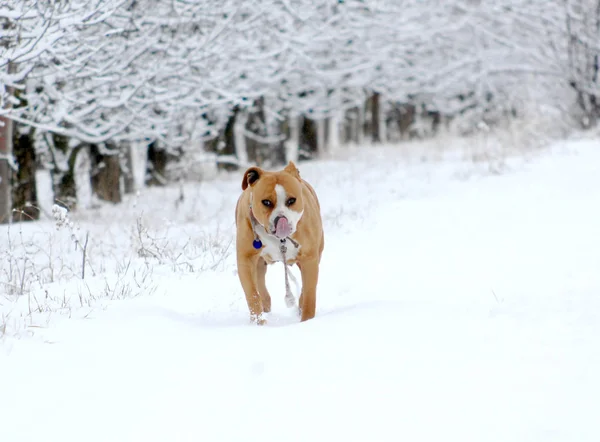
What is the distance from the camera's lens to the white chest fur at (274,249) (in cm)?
429

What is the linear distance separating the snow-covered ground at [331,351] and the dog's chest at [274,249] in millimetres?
475

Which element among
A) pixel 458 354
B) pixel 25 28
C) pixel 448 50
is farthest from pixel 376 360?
pixel 448 50

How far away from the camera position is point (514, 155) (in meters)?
14.1

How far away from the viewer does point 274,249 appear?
14.3ft

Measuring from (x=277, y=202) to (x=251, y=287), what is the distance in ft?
2.11

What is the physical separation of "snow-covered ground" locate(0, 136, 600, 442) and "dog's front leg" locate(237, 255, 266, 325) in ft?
0.65

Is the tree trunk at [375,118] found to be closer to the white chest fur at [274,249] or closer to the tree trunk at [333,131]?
the tree trunk at [333,131]

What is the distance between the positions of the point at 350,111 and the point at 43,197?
17206 millimetres

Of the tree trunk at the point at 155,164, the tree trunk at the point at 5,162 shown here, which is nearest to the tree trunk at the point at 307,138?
the tree trunk at the point at 155,164

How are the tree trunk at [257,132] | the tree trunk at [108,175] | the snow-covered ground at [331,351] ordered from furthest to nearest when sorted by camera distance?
the tree trunk at [257,132], the tree trunk at [108,175], the snow-covered ground at [331,351]

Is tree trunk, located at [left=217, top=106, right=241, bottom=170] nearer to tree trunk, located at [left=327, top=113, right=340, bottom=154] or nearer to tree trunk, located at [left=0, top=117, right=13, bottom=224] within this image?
tree trunk, located at [left=327, top=113, right=340, bottom=154]

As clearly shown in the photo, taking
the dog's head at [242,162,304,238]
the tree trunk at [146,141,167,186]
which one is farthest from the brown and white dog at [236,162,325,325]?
the tree trunk at [146,141,167,186]

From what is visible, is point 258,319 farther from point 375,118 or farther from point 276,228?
point 375,118

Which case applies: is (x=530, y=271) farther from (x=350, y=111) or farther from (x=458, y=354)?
(x=350, y=111)
